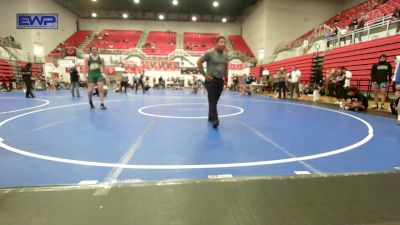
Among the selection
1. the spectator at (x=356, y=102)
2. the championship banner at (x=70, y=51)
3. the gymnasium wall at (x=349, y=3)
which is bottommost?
the spectator at (x=356, y=102)

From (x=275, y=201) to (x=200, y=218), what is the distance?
23.0 inches

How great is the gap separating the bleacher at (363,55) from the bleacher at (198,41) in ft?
61.9

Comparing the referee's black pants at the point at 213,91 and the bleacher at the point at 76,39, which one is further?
the bleacher at the point at 76,39

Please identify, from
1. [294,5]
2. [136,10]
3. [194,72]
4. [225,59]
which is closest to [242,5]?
[294,5]

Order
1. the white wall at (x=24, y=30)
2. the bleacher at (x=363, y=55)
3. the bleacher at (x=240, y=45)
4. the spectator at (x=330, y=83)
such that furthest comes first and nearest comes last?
the bleacher at (x=240, y=45)
the white wall at (x=24, y=30)
the spectator at (x=330, y=83)
the bleacher at (x=363, y=55)

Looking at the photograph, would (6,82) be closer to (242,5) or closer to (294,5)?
(242,5)

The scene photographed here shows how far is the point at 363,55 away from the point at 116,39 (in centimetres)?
2802

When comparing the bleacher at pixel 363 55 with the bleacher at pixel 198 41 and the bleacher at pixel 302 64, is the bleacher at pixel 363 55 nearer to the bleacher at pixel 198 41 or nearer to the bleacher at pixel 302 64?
the bleacher at pixel 302 64

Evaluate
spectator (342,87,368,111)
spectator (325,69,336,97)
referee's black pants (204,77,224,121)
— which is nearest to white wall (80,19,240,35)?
spectator (325,69,336,97)

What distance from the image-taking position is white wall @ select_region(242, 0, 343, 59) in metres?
24.7

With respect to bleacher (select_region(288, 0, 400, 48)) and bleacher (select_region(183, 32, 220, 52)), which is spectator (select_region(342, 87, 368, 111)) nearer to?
bleacher (select_region(288, 0, 400, 48))

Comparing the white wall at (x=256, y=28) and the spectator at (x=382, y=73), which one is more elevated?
the white wall at (x=256, y=28)

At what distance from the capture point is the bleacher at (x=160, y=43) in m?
30.6

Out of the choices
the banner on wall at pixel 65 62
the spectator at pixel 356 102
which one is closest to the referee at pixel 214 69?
the spectator at pixel 356 102
